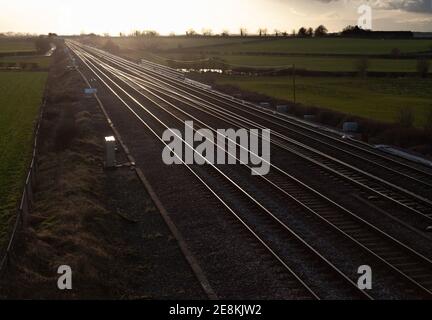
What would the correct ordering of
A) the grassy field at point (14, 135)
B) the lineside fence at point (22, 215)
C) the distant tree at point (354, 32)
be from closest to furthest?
the lineside fence at point (22, 215) → the grassy field at point (14, 135) → the distant tree at point (354, 32)

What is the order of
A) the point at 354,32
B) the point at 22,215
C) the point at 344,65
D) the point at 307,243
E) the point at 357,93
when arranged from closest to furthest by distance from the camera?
the point at 307,243 < the point at 22,215 < the point at 357,93 < the point at 344,65 < the point at 354,32

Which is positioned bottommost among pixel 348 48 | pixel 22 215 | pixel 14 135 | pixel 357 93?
pixel 357 93

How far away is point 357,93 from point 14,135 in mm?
34054

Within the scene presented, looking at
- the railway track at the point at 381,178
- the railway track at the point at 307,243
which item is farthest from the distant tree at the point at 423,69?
the railway track at the point at 307,243

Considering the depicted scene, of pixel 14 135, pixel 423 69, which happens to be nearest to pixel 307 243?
pixel 14 135

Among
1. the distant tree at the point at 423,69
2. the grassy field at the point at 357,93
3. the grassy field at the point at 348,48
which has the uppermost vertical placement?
the grassy field at the point at 348,48

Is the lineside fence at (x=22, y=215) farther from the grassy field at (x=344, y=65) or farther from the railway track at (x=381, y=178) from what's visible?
the grassy field at (x=344, y=65)

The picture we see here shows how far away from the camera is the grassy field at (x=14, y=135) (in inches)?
725

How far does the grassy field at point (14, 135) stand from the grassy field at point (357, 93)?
70.3 ft

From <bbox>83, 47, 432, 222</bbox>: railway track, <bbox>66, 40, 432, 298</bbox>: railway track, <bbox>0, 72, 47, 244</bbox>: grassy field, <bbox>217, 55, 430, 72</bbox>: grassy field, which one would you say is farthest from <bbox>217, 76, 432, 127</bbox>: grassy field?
<bbox>0, 72, 47, 244</bbox>: grassy field

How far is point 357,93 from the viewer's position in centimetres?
5278

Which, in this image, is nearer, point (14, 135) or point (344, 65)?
point (14, 135)

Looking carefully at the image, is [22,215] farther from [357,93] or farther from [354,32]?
[354,32]
